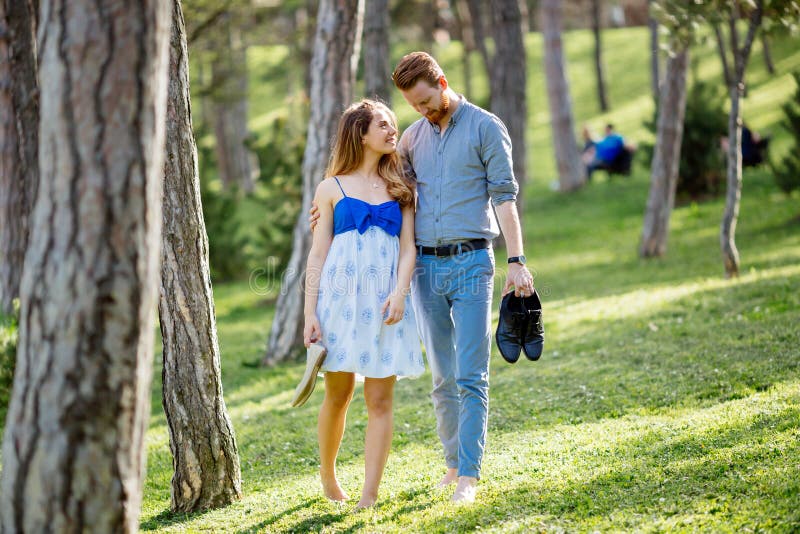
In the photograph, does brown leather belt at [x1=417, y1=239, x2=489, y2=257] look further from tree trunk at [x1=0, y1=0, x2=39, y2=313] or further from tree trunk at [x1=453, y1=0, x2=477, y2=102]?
tree trunk at [x1=453, y1=0, x2=477, y2=102]

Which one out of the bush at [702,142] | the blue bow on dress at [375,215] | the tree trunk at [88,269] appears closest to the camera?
the tree trunk at [88,269]

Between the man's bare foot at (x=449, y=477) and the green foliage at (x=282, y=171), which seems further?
the green foliage at (x=282, y=171)

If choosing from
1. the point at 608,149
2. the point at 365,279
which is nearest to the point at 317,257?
the point at 365,279

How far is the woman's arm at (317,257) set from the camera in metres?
4.23

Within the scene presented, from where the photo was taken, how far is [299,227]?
9.38 metres

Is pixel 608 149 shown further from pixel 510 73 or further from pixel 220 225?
pixel 220 225

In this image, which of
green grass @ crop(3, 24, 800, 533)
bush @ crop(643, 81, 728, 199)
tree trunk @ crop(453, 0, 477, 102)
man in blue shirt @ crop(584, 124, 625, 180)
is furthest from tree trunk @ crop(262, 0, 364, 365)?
tree trunk @ crop(453, 0, 477, 102)

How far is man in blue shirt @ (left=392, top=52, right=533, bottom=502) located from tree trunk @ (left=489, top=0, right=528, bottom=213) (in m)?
11.6

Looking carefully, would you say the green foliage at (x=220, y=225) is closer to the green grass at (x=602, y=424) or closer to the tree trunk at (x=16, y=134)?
the green grass at (x=602, y=424)

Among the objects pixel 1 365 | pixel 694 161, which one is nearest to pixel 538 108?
pixel 694 161

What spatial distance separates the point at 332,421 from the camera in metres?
4.40

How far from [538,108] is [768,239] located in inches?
1041

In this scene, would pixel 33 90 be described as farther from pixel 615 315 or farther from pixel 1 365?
pixel 615 315

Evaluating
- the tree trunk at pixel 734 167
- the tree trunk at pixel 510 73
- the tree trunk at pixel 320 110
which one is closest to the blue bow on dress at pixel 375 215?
the tree trunk at pixel 320 110
